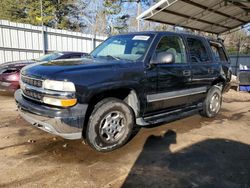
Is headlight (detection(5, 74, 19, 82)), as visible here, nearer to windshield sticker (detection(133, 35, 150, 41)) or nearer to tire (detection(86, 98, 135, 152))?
windshield sticker (detection(133, 35, 150, 41))

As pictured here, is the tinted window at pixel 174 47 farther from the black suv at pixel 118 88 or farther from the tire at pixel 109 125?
the tire at pixel 109 125

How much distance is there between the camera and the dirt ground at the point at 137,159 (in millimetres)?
3230

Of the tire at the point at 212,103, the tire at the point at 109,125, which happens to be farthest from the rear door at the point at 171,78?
the tire at the point at 212,103

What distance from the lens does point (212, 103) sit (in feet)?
21.1

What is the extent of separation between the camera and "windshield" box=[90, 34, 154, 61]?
4543 mm

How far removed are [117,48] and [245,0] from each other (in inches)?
362

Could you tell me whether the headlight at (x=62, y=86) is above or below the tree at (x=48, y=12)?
below

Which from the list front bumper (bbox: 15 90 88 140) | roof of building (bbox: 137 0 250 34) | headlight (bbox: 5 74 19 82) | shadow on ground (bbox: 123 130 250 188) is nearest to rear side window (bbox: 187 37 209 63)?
shadow on ground (bbox: 123 130 250 188)

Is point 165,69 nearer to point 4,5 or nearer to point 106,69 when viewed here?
point 106,69

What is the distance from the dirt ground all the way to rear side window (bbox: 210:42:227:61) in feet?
6.42

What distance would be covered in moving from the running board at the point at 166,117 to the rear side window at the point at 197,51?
1.06 meters

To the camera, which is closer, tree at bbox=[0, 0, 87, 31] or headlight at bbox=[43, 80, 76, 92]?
headlight at bbox=[43, 80, 76, 92]

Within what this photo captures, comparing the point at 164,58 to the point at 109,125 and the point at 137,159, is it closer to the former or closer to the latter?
the point at 109,125

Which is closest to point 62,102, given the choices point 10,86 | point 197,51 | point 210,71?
point 197,51
